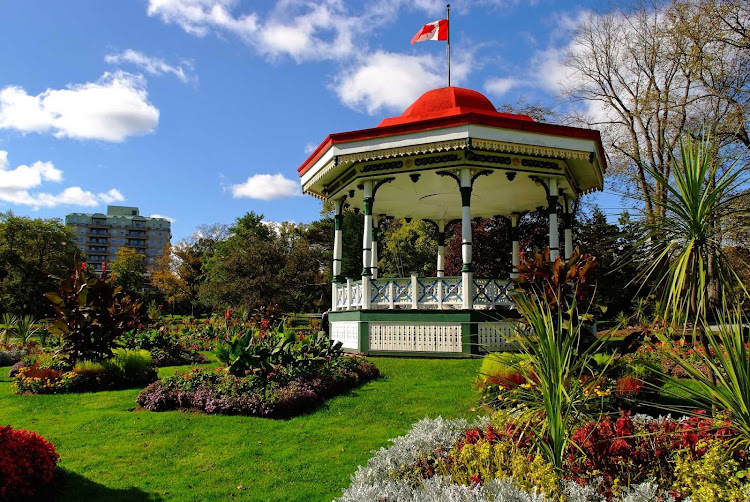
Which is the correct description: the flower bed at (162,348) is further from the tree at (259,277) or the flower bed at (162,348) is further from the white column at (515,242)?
the tree at (259,277)

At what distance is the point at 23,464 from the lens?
4652 mm

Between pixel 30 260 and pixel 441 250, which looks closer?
pixel 441 250

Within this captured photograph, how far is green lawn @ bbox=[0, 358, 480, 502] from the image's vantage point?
5191mm

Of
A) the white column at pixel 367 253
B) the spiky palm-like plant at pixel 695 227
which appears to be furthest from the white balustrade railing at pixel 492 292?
the spiky palm-like plant at pixel 695 227

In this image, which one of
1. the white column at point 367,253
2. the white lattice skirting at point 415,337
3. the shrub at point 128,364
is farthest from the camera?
the white column at point 367,253

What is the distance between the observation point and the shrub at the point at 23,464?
4465mm

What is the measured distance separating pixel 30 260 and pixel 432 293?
36052 millimetres

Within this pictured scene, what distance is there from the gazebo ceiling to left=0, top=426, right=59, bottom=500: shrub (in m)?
10.6

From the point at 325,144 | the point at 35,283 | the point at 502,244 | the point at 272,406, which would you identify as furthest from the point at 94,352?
the point at 35,283

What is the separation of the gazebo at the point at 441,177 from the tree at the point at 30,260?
25.9 m

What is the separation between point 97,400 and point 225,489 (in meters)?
5.04

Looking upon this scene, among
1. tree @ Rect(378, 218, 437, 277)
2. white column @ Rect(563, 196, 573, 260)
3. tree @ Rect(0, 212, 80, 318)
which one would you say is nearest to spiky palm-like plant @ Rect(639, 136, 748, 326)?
white column @ Rect(563, 196, 573, 260)

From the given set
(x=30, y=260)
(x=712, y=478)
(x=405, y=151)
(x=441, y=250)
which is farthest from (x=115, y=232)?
(x=712, y=478)

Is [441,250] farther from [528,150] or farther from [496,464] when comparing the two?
[496,464]
